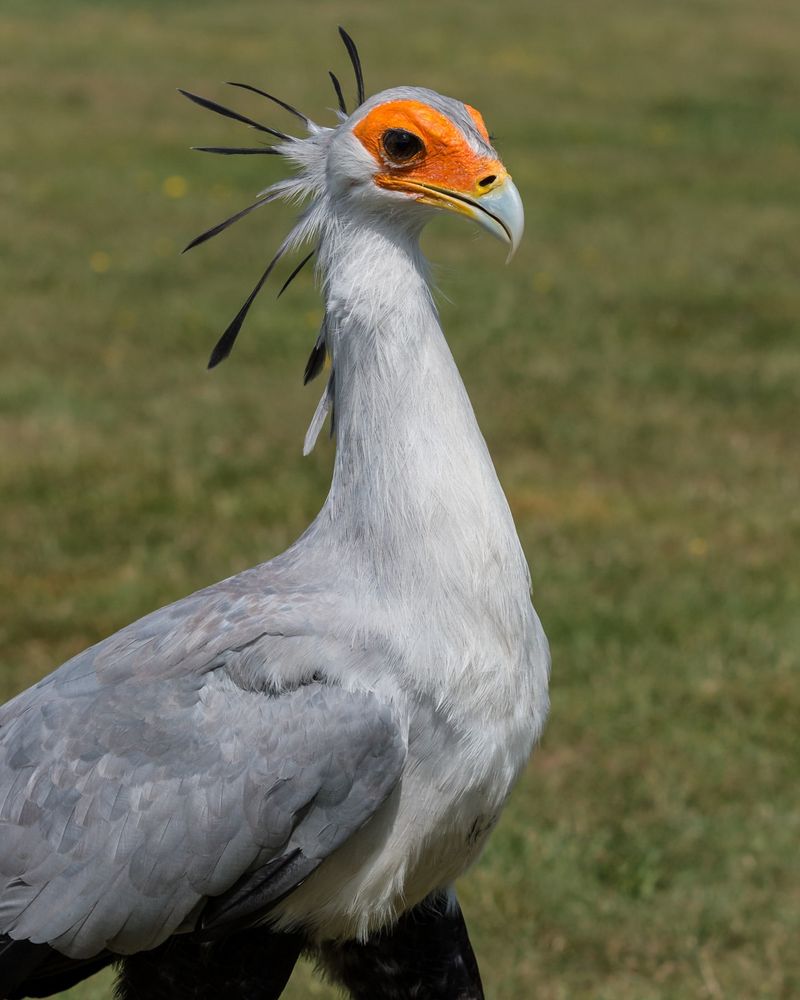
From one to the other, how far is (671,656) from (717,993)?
1.93 m

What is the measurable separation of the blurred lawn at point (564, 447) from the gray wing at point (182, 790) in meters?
1.24

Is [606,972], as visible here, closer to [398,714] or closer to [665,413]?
[398,714]

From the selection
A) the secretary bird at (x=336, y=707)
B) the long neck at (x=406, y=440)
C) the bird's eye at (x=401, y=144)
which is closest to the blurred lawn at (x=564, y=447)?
the secretary bird at (x=336, y=707)

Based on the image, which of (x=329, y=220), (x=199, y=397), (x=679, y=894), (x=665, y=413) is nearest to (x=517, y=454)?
(x=665, y=413)

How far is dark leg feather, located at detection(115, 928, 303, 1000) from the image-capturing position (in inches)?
122

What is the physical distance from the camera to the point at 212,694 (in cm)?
298

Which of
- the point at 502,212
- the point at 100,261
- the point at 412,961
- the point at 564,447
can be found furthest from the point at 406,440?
the point at 100,261

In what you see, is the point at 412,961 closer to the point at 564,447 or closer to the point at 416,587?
the point at 416,587

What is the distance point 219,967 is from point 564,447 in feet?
16.3

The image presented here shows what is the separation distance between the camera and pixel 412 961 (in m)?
3.28

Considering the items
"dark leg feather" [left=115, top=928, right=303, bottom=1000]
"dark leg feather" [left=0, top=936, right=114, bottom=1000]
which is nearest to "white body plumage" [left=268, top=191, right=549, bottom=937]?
"dark leg feather" [left=115, top=928, right=303, bottom=1000]

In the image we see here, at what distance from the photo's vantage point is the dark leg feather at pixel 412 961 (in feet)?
10.7

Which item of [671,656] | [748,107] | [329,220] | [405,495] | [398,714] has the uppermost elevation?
[329,220]

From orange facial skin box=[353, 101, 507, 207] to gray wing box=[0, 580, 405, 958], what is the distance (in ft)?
3.01
